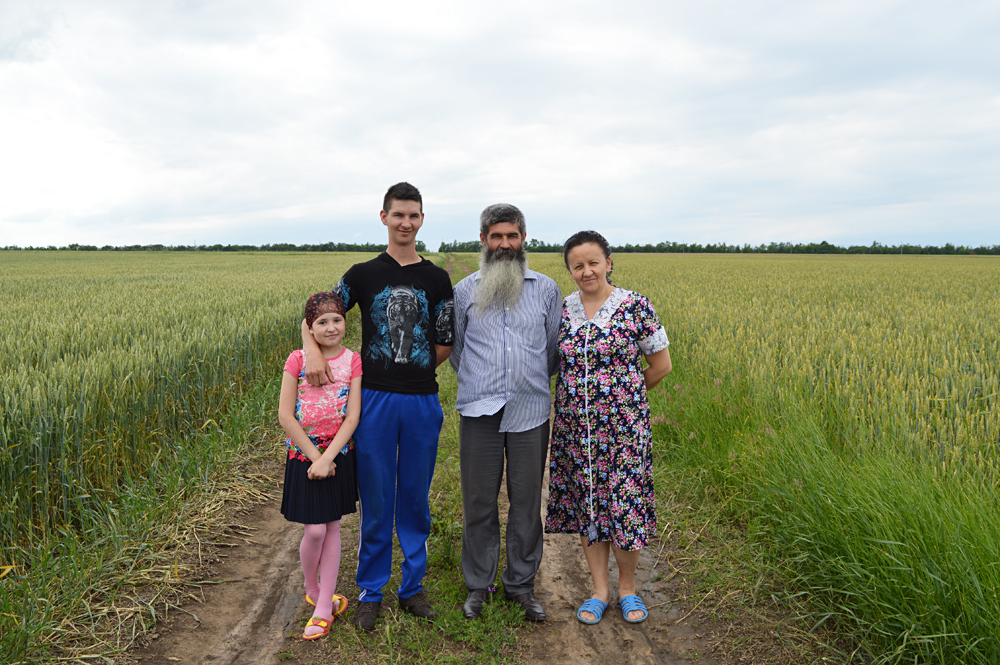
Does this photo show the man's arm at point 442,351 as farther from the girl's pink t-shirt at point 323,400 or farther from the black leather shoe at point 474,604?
the black leather shoe at point 474,604

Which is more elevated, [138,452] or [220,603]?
[138,452]

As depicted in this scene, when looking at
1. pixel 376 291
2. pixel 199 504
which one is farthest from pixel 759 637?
pixel 199 504

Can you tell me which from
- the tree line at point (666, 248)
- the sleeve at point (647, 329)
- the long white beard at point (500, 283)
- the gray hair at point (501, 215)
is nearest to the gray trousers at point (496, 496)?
the long white beard at point (500, 283)

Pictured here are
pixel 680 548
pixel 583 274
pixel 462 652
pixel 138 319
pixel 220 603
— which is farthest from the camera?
pixel 138 319

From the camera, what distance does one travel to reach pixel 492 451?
127 inches

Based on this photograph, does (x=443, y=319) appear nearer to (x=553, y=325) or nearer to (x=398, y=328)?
(x=398, y=328)

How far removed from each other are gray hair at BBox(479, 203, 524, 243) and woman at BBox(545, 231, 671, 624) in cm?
33

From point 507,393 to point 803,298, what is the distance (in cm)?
1196

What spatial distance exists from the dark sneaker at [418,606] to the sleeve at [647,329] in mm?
1928

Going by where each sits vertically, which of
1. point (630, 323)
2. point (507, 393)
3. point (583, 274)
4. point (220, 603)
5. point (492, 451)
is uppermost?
point (583, 274)

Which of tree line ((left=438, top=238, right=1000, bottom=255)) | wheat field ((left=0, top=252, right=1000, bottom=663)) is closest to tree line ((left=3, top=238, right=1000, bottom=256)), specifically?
tree line ((left=438, top=238, right=1000, bottom=255))

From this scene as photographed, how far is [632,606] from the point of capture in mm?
3213

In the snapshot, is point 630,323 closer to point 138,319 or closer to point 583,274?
point 583,274

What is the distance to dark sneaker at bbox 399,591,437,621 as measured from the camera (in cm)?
318
